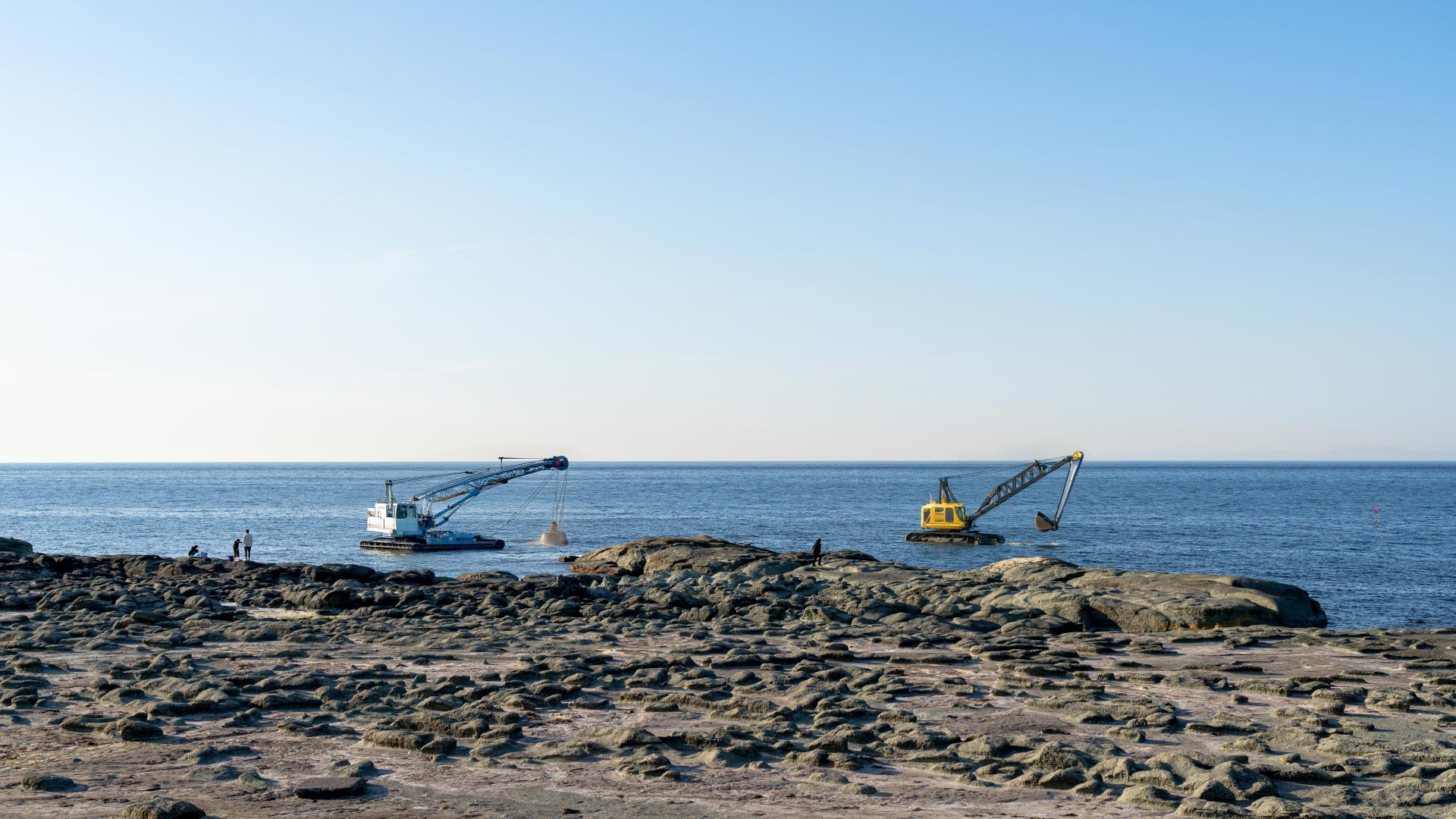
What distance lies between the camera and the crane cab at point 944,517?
9212cm

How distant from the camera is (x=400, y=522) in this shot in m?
85.3

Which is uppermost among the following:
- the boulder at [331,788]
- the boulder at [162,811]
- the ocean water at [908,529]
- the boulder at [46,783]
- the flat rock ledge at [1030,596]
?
the boulder at [162,811]

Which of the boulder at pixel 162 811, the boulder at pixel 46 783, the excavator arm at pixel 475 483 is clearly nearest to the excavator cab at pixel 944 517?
the excavator arm at pixel 475 483

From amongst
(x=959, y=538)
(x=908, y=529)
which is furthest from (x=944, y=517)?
(x=908, y=529)

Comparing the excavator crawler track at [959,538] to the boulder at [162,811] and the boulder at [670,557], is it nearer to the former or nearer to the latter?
the boulder at [670,557]

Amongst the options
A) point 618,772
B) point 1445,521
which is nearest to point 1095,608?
point 618,772

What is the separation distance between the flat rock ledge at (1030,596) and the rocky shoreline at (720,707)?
177 millimetres

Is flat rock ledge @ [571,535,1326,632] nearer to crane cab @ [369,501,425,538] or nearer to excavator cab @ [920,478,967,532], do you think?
crane cab @ [369,501,425,538]

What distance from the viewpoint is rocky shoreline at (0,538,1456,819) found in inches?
543

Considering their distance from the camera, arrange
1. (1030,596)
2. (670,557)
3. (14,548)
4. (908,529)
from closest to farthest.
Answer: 1. (1030,596)
2. (670,557)
3. (14,548)
4. (908,529)

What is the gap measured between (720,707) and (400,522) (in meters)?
70.5

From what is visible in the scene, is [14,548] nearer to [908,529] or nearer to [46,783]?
[46,783]

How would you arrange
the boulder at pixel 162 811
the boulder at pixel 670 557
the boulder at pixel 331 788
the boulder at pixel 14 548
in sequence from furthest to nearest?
1. the boulder at pixel 14 548
2. the boulder at pixel 670 557
3. the boulder at pixel 331 788
4. the boulder at pixel 162 811

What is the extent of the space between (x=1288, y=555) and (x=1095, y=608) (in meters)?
53.4
